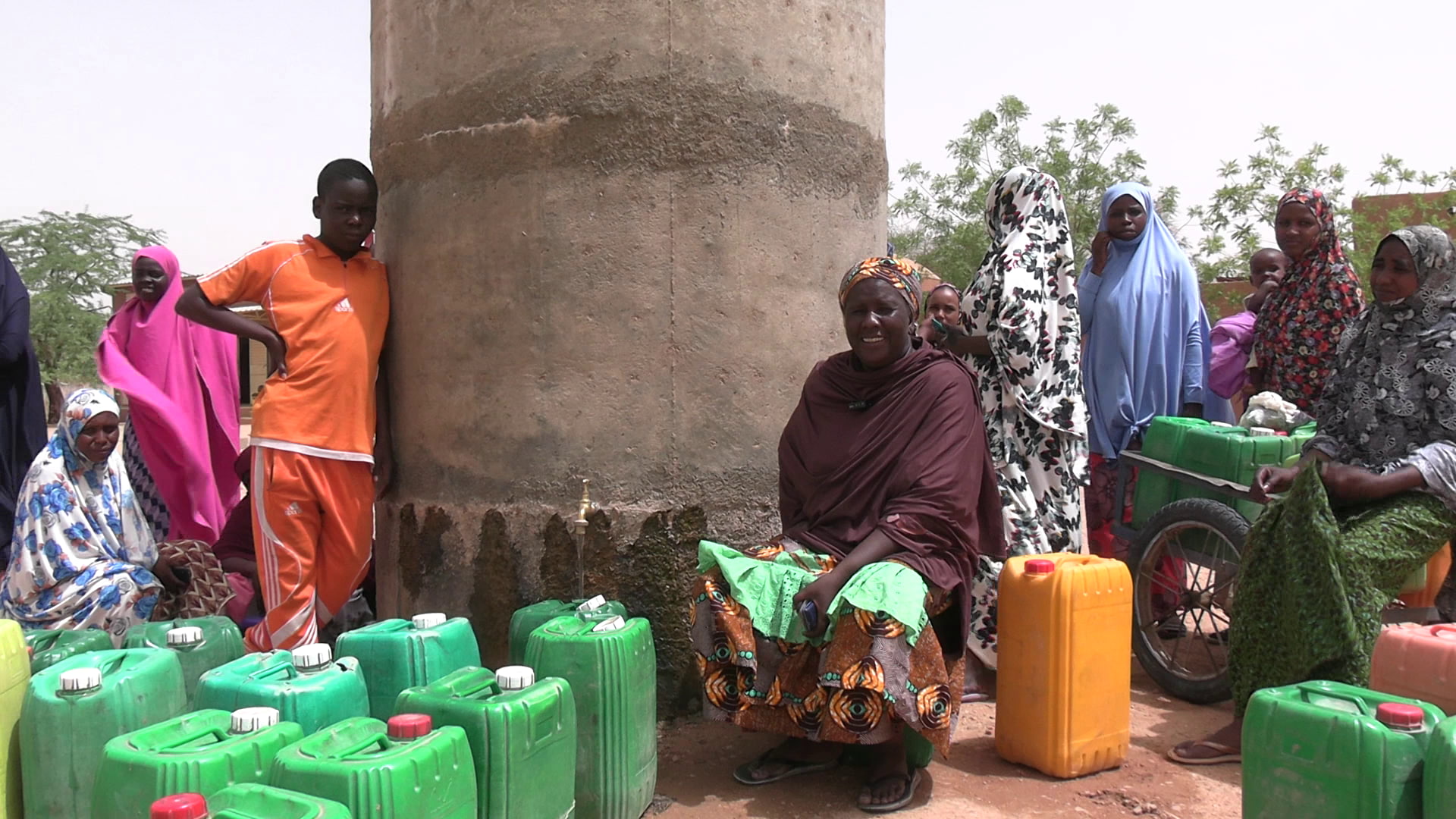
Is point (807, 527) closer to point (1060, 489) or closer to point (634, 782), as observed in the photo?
point (634, 782)

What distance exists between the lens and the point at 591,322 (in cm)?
343

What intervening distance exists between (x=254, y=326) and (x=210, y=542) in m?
1.64

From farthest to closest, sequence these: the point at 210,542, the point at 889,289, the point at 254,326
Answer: the point at 210,542, the point at 254,326, the point at 889,289

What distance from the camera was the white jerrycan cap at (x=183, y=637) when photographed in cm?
281

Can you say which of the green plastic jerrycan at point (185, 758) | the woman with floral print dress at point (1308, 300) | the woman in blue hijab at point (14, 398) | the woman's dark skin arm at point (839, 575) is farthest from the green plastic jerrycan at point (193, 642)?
the woman with floral print dress at point (1308, 300)

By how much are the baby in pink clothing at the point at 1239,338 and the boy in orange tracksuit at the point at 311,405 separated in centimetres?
379

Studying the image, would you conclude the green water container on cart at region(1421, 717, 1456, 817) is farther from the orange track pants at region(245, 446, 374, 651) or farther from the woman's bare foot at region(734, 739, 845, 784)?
the orange track pants at region(245, 446, 374, 651)

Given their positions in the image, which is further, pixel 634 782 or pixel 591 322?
pixel 591 322

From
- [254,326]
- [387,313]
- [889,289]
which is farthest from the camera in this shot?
[387,313]

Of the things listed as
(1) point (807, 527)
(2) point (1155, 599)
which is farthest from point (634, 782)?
(2) point (1155, 599)

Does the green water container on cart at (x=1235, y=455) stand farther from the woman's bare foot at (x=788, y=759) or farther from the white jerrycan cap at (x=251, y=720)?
the white jerrycan cap at (x=251, y=720)

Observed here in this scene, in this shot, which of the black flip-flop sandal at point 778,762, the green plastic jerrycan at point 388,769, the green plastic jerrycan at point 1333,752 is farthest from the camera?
the black flip-flop sandal at point 778,762

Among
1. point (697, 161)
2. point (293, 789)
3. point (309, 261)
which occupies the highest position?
point (697, 161)

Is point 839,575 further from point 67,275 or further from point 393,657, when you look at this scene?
point 67,275
